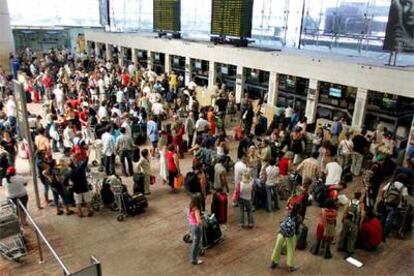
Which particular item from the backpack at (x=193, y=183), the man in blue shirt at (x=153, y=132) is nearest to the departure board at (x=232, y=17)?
the man in blue shirt at (x=153, y=132)

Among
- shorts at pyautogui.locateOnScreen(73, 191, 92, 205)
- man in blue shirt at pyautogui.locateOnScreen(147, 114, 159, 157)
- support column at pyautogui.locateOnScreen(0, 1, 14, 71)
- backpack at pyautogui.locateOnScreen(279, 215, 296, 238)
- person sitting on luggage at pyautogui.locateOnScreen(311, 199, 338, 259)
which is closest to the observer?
backpack at pyautogui.locateOnScreen(279, 215, 296, 238)

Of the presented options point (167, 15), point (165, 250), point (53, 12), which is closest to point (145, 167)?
point (165, 250)

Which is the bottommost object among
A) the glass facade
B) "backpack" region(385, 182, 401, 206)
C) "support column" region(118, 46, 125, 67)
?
"backpack" region(385, 182, 401, 206)

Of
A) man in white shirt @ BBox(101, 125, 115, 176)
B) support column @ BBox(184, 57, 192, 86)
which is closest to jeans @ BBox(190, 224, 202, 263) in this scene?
man in white shirt @ BBox(101, 125, 115, 176)

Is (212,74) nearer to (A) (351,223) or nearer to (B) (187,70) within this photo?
(B) (187,70)

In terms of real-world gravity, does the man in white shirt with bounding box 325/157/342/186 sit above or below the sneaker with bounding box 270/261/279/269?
above

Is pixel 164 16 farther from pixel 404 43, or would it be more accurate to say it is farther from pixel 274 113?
pixel 404 43

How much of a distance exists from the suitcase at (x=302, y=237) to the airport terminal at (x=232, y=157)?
3 centimetres

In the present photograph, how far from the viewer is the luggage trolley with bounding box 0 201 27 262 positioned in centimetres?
605

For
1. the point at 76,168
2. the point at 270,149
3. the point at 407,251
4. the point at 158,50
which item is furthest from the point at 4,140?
the point at 158,50

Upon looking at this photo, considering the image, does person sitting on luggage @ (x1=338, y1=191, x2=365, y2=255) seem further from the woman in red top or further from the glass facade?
the glass facade

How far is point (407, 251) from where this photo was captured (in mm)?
6777

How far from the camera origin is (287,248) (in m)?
5.85

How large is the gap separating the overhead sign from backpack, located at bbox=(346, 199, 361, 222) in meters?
6.50
